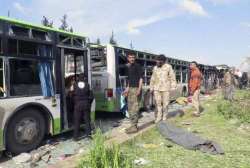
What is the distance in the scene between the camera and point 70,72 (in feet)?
34.7

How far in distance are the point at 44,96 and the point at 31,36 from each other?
1.36 meters

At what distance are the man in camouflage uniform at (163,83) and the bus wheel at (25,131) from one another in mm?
3336

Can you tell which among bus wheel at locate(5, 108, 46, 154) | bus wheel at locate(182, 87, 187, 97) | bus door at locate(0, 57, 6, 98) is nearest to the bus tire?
bus wheel at locate(182, 87, 187, 97)

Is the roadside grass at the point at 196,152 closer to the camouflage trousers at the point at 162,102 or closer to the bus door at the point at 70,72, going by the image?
the camouflage trousers at the point at 162,102

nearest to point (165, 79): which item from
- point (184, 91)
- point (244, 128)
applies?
point (244, 128)

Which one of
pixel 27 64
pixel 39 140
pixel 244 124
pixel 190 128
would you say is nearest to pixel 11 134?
pixel 39 140

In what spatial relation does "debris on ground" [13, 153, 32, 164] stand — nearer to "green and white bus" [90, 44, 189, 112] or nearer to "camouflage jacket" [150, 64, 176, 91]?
"camouflage jacket" [150, 64, 176, 91]

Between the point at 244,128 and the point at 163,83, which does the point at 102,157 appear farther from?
the point at 244,128

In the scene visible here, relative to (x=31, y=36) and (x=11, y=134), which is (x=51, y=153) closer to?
(x=11, y=134)

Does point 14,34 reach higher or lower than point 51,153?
higher

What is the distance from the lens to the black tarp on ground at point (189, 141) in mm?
7459

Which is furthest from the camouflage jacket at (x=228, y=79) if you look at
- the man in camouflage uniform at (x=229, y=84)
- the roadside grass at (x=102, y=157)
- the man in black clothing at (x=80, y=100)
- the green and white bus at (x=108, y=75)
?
the roadside grass at (x=102, y=157)

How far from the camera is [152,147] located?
7.91 m

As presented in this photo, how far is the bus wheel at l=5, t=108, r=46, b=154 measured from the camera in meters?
7.96
